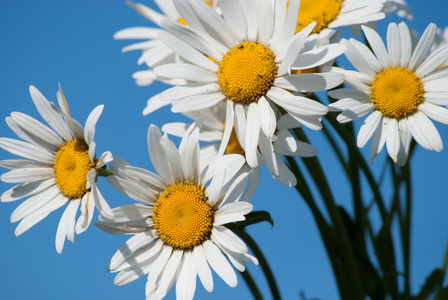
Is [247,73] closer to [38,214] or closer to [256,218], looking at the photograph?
[256,218]

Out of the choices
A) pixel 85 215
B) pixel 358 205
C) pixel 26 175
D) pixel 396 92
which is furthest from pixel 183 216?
pixel 358 205

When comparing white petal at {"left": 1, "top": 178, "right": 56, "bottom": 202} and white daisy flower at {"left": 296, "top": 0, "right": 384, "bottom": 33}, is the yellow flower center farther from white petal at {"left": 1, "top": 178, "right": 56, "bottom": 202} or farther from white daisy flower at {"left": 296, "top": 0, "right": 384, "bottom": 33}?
white petal at {"left": 1, "top": 178, "right": 56, "bottom": 202}

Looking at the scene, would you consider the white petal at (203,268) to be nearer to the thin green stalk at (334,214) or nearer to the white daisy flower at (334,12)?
the thin green stalk at (334,214)

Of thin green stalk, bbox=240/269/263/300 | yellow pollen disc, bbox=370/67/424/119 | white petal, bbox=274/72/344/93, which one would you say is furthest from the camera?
thin green stalk, bbox=240/269/263/300

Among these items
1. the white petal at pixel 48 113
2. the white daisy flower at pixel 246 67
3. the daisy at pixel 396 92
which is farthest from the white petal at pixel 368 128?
the white petal at pixel 48 113

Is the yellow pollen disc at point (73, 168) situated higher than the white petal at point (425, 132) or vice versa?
the white petal at point (425, 132)

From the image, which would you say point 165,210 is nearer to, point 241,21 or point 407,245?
point 241,21

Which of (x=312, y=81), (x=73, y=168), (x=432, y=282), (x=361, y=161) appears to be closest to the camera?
(x=312, y=81)

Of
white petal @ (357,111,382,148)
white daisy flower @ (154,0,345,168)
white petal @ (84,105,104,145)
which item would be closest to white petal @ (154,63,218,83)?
white daisy flower @ (154,0,345,168)
